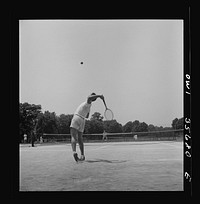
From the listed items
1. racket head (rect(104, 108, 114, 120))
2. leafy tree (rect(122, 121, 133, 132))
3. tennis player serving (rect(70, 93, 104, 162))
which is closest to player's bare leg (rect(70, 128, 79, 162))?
tennis player serving (rect(70, 93, 104, 162))

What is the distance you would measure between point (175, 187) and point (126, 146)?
225cm

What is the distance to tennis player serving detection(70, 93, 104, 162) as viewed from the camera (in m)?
7.27

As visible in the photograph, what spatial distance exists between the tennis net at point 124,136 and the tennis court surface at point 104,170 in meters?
0.14

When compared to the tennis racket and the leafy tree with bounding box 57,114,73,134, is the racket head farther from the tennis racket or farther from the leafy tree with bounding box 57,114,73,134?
the leafy tree with bounding box 57,114,73,134

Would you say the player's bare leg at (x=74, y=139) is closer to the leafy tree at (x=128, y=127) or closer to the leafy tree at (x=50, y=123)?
the leafy tree at (x=50, y=123)

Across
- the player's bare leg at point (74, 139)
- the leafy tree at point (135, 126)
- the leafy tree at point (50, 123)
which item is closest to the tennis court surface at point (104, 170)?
the player's bare leg at point (74, 139)

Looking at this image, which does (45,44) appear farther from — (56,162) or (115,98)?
(56,162)

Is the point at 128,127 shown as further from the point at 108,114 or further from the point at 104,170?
the point at 104,170

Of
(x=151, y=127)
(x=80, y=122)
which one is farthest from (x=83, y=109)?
(x=151, y=127)

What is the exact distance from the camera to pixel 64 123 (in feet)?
24.8

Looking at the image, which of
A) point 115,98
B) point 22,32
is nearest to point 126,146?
point 115,98

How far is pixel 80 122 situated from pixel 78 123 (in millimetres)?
51

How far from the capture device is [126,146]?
28.0ft

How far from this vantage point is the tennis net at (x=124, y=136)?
748 centimetres
